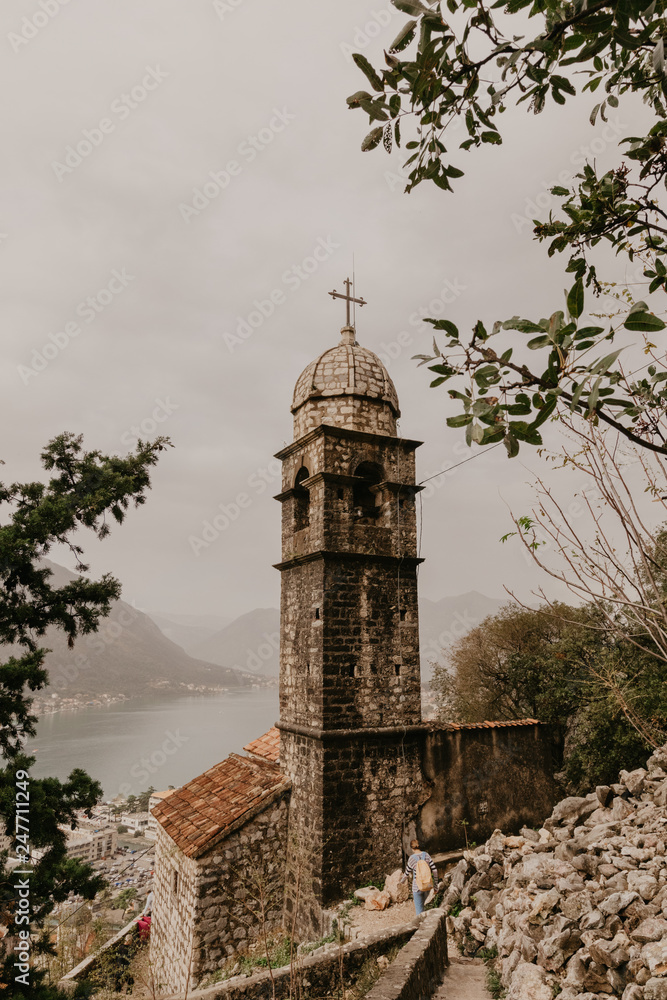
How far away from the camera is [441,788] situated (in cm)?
895

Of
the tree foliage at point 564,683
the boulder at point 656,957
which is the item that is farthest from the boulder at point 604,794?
the boulder at point 656,957

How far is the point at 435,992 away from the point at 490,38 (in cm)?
729

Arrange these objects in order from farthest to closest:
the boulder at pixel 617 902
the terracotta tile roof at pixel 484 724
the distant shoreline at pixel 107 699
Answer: the distant shoreline at pixel 107 699
the terracotta tile roof at pixel 484 724
the boulder at pixel 617 902

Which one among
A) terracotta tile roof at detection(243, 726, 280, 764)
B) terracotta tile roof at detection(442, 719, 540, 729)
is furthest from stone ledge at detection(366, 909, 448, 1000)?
terracotta tile roof at detection(243, 726, 280, 764)

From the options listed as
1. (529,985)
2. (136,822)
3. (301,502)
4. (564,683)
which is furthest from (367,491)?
(136,822)

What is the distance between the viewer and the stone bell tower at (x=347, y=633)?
26.8 ft

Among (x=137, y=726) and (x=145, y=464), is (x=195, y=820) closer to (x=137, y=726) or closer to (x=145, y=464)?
(x=145, y=464)

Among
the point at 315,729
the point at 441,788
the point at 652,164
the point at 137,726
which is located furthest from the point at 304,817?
the point at 137,726

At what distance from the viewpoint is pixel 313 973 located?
16.8 ft

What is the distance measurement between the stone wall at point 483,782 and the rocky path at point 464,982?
7.47 feet

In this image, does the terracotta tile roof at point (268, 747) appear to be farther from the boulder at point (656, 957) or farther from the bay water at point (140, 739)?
the bay water at point (140, 739)

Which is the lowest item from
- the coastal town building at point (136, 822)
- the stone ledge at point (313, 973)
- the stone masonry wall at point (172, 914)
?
the coastal town building at point (136, 822)

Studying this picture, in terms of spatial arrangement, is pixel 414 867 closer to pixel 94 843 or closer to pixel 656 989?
pixel 656 989

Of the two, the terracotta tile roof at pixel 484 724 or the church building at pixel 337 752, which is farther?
the terracotta tile roof at pixel 484 724
